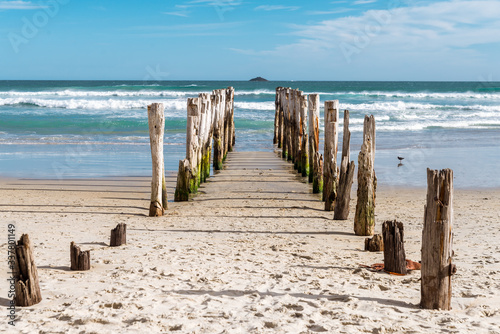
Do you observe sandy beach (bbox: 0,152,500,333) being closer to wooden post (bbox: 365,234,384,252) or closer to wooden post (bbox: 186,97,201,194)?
wooden post (bbox: 365,234,384,252)

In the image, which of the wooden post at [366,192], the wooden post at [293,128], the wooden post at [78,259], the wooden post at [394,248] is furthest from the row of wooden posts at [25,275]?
the wooden post at [293,128]

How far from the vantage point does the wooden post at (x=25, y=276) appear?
4.25 metres

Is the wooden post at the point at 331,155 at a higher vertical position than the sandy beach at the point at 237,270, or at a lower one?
higher

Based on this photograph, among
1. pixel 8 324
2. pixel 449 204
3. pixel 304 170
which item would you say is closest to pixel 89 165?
pixel 304 170

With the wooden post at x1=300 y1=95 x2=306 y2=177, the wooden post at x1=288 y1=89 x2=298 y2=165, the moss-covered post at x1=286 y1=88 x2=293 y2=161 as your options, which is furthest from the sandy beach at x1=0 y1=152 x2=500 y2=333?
the moss-covered post at x1=286 y1=88 x2=293 y2=161

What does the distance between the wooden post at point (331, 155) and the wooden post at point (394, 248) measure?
12.6ft

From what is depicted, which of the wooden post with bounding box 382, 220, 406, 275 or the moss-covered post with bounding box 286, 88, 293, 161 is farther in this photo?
the moss-covered post with bounding box 286, 88, 293, 161

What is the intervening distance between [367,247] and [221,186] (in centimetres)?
588

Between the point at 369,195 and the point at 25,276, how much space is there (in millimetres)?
4781

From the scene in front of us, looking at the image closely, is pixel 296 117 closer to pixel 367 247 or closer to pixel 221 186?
pixel 221 186

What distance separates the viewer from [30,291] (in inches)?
174

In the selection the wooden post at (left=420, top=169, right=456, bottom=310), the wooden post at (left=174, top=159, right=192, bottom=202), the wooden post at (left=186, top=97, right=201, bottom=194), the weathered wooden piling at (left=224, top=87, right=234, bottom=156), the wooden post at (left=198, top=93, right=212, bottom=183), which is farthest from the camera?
the weathered wooden piling at (left=224, top=87, right=234, bottom=156)

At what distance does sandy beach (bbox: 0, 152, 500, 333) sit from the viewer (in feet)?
13.9

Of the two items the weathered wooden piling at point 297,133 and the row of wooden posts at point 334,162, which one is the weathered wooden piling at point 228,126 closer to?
the row of wooden posts at point 334,162
